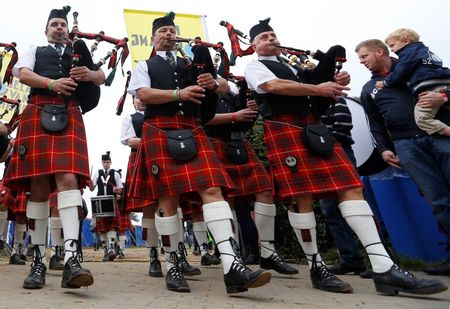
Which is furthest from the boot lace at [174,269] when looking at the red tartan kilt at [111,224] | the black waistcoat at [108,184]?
the black waistcoat at [108,184]

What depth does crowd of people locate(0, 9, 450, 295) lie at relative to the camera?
9.14ft

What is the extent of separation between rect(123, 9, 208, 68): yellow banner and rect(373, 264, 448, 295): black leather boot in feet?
19.1

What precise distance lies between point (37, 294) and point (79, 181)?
29.4 inches

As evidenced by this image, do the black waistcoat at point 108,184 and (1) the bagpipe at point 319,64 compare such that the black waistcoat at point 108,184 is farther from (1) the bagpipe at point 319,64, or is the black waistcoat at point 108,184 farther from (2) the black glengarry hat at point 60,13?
(1) the bagpipe at point 319,64

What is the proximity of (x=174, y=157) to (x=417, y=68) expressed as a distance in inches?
73.1

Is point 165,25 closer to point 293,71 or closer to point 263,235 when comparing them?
point 293,71

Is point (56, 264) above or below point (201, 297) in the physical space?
above

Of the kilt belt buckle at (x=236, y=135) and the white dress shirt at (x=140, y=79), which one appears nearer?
the white dress shirt at (x=140, y=79)

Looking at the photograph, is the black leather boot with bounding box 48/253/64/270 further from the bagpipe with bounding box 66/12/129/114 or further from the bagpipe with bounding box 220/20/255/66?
the bagpipe with bounding box 220/20/255/66

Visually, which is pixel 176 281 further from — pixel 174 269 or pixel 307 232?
pixel 307 232

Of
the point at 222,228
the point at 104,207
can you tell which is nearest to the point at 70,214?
the point at 222,228

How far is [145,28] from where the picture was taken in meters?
7.94

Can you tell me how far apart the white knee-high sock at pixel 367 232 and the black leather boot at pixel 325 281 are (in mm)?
216

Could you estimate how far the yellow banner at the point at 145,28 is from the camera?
7703 mm
